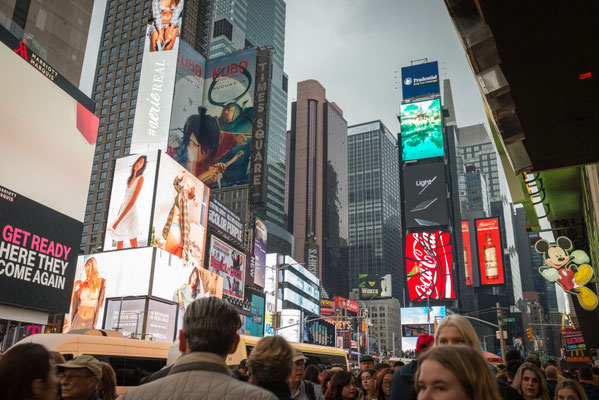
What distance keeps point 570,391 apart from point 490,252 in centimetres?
8899

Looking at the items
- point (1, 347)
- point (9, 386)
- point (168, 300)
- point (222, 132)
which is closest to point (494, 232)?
point (222, 132)

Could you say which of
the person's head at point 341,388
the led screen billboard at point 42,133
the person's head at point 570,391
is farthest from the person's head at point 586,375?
the led screen billboard at point 42,133

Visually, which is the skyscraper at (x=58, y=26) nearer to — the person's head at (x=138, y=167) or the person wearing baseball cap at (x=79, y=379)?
the person's head at (x=138, y=167)

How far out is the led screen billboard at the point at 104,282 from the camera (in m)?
43.4

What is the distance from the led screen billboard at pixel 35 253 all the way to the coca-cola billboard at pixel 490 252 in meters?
72.3

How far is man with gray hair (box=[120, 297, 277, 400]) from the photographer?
2.52 metres

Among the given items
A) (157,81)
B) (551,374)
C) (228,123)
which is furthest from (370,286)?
(551,374)

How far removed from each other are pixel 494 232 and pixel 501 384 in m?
91.4

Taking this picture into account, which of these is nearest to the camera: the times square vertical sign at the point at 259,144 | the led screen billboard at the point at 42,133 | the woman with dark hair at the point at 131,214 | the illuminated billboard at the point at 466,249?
the led screen billboard at the point at 42,133

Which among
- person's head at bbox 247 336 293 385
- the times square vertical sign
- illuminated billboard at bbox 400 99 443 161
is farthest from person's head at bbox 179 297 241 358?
illuminated billboard at bbox 400 99 443 161

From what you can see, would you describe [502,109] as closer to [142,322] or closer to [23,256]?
[23,256]

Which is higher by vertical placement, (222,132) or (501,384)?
(222,132)

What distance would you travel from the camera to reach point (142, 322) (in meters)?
41.8

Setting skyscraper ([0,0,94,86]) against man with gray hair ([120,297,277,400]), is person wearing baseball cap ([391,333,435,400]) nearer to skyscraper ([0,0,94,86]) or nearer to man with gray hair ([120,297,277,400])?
man with gray hair ([120,297,277,400])
